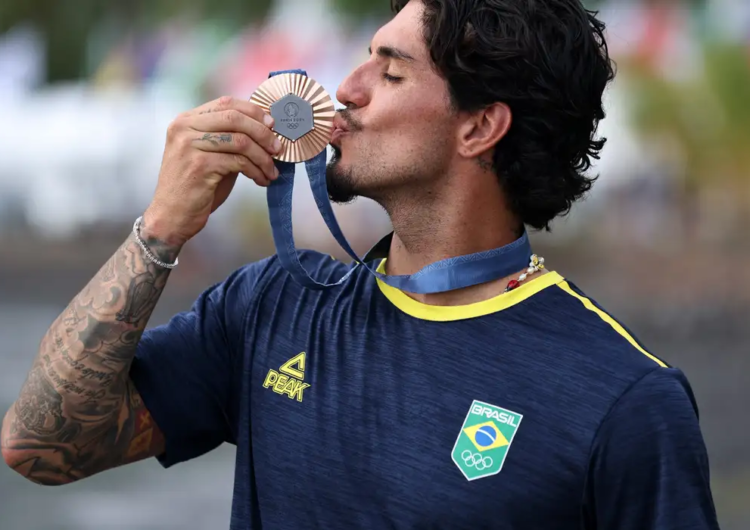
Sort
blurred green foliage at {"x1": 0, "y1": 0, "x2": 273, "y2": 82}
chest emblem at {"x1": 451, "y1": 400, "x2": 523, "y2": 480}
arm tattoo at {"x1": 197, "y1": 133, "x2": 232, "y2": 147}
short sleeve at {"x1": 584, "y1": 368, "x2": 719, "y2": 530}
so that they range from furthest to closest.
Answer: blurred green foliage at {"x1": 0, "y1": 0, "x2": 273, "y2": 82}, arm tattoo at {"x1": 197, "y1": 133, "x2": 232, "y2": 147}, chest emblem at {"x1": 451, "y1": 400, "x2": 523, "y2": 480}, short sleeve at {"x1": 584, "y1": 368, "x2": 719, "y2": 530}

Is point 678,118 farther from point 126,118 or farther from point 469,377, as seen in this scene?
point 469,377

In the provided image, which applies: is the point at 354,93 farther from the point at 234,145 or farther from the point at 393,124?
the point at 234,145

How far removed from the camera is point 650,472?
210 cm

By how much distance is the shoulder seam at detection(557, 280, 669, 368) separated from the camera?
2.25 metres

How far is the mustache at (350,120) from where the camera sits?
2568mm

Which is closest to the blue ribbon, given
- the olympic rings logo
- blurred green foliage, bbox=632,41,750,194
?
the olympic rings logo

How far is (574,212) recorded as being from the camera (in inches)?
420

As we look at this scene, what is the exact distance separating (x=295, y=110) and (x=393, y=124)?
250 mm

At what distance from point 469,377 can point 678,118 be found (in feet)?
27.8

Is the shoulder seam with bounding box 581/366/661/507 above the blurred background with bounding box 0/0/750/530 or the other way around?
the other way around

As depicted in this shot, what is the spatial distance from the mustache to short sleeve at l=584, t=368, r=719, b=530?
36.3 inches

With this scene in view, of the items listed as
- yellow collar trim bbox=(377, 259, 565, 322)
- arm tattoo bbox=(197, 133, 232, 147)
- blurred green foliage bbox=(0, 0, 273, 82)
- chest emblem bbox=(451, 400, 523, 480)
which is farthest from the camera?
blurred green foliage bbox=(0, 0, 273, 82)

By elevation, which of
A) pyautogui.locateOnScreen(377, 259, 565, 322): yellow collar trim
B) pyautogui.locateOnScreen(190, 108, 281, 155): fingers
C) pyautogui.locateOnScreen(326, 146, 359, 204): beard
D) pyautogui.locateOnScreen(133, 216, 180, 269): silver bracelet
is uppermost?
pyautogui.locateOnScreen(326, 146, 359, 204): beard

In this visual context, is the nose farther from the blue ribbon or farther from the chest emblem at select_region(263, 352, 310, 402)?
the chest emblem at select_region(263, 352, 310, 402)
